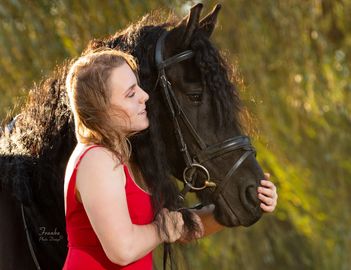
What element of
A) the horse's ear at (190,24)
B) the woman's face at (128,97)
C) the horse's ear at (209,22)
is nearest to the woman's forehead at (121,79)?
the woman's face at (128,97)

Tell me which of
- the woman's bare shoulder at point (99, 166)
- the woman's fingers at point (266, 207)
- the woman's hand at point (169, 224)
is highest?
the woman's bare shoulder at point (99, 166)

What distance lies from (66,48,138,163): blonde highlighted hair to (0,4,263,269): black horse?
0.94 ft

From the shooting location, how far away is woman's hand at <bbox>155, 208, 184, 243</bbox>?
2.43 m

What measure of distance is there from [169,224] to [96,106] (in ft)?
1.13

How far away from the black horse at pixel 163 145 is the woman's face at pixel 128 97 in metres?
0.25

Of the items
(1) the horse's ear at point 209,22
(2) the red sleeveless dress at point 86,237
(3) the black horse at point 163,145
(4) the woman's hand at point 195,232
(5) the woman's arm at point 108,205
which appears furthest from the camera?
(1) the horse's ear at point 209,22

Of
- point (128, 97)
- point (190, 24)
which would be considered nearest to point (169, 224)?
point (128, 97)

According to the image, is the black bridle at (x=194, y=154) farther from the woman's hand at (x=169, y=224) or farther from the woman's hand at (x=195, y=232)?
the woman's hand at (x=169, y=224)

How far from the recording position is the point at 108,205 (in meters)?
2.30

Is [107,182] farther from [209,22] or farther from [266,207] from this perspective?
[209,22]

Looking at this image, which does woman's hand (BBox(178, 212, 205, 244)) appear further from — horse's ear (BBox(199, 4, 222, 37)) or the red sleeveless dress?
horse's ear (BBox(199, 4, 222, 37))

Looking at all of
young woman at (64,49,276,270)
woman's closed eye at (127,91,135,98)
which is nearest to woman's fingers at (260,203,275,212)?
young woman at (64,49,276,270)

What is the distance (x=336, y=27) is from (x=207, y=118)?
430 cm

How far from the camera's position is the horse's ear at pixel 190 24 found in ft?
9.24
